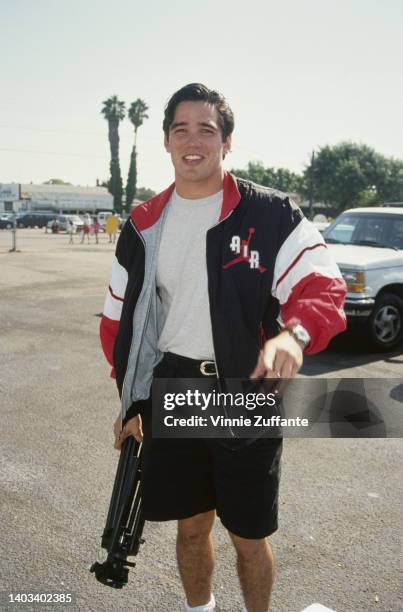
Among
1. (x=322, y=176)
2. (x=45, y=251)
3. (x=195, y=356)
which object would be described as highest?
(x=322, y=176)

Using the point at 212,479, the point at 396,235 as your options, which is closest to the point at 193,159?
the point at 212,479

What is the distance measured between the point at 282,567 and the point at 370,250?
6044mm

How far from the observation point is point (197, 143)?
2.25 metres

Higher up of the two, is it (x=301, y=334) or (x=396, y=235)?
(x=396, y=235)

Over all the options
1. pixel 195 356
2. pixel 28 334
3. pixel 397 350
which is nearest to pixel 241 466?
pixel 195 356

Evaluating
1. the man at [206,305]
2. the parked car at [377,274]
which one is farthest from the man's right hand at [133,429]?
the parked car at [377,274]

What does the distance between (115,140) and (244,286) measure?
3151 inches

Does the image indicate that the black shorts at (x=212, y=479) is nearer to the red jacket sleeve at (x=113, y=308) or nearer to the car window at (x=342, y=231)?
the red jacket sleeve at (x=113, y=308)

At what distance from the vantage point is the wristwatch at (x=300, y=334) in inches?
72.6

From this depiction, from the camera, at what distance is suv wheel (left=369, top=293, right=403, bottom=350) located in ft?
25.5

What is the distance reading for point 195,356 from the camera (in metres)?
2.25

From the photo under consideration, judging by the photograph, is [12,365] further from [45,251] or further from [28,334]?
[45,251]

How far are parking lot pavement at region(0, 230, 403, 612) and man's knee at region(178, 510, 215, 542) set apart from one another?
0.55 m

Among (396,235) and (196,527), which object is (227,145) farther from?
(396,235)
